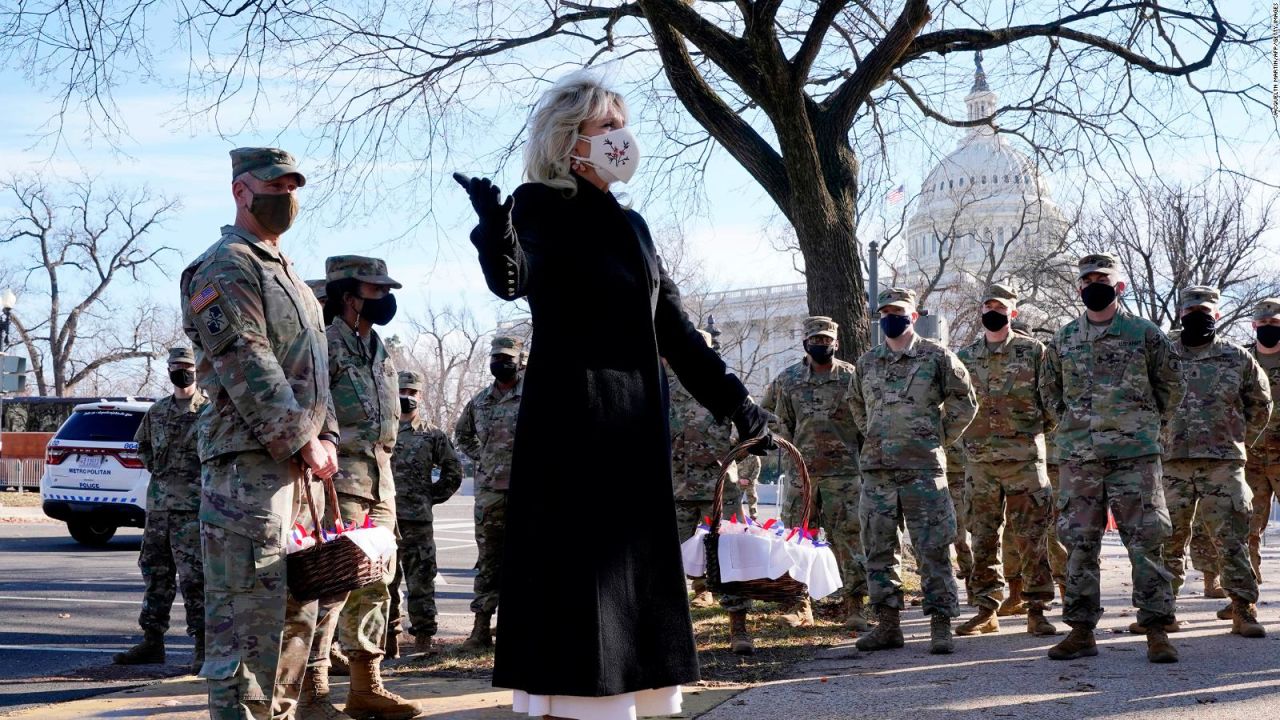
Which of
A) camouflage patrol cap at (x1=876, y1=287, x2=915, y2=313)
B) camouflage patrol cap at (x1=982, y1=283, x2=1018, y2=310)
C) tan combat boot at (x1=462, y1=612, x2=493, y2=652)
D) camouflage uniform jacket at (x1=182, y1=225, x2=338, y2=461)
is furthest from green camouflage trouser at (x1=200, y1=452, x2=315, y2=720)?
camouflage patrol cap at (x1=982, y1=283, x2=1018, y2=310)

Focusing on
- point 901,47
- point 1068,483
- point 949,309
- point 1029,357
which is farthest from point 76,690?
point 949,309

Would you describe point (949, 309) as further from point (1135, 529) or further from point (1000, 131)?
point (1135, 529)

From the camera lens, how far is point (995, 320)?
1023 centimetres

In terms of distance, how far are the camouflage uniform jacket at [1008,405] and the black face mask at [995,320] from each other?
234 mm

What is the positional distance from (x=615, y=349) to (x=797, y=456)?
229cm

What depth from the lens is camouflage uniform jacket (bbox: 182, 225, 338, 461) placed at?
4.48m

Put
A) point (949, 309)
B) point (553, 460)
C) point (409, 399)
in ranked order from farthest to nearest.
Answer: point (949, 309) → point (409, 399) → point (553, 460)

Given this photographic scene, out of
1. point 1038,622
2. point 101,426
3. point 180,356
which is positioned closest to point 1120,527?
point 1038,622

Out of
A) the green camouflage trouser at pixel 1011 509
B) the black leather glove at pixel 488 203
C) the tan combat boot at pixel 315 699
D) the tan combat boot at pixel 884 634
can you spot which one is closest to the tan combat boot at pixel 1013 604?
the green camouflage trouser at pixel 1011 509

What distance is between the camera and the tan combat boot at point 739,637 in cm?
857

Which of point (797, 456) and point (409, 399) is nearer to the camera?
point (797, 456)

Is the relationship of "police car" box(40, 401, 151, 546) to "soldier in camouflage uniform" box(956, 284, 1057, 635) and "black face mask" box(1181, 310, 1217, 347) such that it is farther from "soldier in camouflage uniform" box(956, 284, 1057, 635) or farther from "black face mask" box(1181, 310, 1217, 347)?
"black face mask" box(1181, 310, 1217, 347)

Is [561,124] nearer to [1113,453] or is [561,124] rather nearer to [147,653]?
[1113,453]

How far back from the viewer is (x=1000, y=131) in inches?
626
